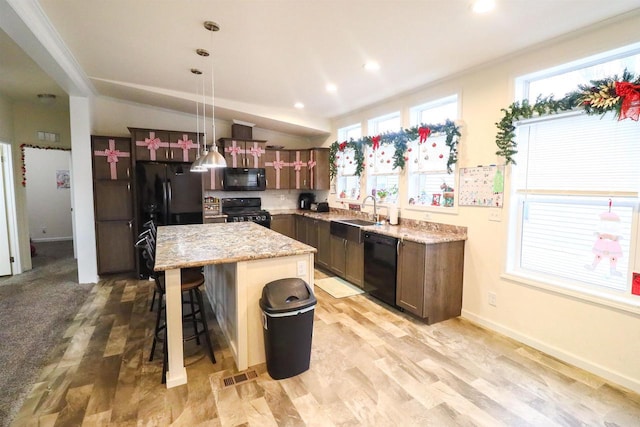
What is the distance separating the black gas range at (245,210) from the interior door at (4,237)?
3.11 meters

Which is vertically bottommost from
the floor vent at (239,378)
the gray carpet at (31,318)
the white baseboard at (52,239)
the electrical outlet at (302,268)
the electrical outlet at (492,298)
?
the floor vent at (239,378)

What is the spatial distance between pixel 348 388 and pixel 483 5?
9.21ft

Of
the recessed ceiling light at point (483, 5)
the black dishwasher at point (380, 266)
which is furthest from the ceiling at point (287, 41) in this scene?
the black dishwasher at point (380, 266)

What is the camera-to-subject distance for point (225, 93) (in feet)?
14.5

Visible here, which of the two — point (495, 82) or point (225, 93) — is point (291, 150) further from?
point (495, 82)

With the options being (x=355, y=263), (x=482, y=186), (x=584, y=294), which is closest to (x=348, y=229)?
(x=355, y=263)

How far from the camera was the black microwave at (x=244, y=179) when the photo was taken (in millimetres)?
5406

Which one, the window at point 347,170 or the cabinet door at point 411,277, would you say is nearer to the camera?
the cabinet door at point 411,277

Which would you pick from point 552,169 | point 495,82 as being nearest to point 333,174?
point 495,82

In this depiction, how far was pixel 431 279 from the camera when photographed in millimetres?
3109

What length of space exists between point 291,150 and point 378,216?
231cm

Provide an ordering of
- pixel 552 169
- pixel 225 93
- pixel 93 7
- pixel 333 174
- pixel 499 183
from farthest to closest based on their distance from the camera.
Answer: pixel 333 174 → pixel 225 93 → pixel 499 183 → pixel 552 169 → pixel 93 7

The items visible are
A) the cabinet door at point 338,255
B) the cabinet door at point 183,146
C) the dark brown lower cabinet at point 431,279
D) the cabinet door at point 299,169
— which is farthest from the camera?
the cabinet door at point 299,169

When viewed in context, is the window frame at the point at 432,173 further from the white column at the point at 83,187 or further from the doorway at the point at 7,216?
the doorway at the point at 7,216
